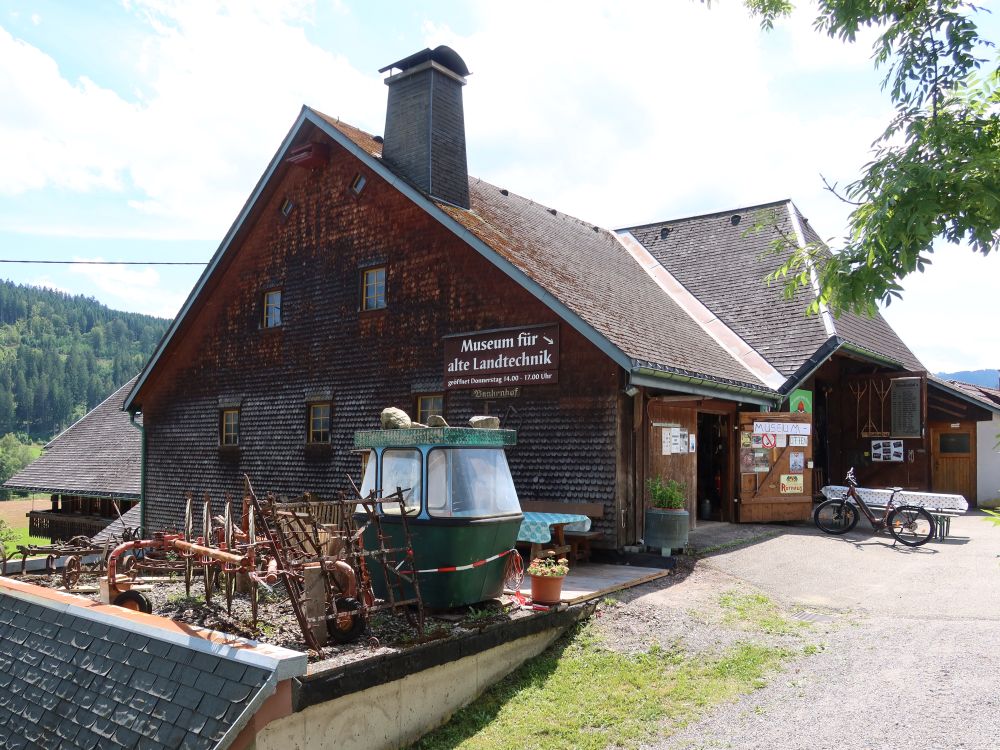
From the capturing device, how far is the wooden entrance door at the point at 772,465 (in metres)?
15.0

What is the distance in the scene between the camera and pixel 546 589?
8281mm

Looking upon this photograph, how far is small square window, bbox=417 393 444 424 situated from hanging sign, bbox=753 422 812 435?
5702mm

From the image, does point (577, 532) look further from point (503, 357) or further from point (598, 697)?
point (598, 697)

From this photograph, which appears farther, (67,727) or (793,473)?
(793,473)

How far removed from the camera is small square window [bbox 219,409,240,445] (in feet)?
60.1

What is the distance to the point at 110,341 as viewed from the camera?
156750 millimetres

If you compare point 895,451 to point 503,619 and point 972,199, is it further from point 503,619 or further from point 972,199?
point 972,199

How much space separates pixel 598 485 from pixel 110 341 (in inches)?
6432

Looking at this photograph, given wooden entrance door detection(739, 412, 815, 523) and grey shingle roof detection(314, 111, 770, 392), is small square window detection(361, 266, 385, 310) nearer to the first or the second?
grey shingle roof detection(314, 111, 770, 392)

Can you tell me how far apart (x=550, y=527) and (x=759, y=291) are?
9420 millimetres

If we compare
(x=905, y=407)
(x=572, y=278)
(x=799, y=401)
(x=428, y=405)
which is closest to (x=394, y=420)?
(x=428, y=405)

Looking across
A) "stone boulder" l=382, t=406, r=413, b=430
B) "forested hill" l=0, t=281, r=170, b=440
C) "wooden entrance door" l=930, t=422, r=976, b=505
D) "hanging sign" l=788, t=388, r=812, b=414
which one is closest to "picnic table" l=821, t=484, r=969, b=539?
"hanging sign" l=788, t=388, r=812, b=414

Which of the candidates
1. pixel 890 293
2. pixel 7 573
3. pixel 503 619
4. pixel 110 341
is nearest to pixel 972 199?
pixel 890 293

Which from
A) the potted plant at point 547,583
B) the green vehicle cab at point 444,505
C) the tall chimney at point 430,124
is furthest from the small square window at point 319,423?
the potted plant at point 547,583
